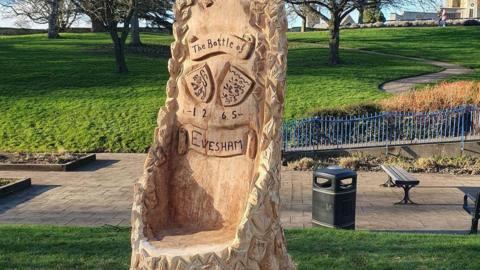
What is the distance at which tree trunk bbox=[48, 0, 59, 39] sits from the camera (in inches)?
1219

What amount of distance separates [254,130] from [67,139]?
13.9m

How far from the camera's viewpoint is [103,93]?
21.2m

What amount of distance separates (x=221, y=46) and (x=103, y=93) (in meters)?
17.6

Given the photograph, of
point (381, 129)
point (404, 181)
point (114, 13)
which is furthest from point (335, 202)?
point (114, 13)

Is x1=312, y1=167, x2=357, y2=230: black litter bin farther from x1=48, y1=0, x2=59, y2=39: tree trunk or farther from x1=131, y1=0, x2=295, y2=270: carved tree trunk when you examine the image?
x1=48, y1=0, x2=59, y2=39: tree trunk

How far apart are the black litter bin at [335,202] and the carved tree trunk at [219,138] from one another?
13.3 feet

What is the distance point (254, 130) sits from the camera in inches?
170

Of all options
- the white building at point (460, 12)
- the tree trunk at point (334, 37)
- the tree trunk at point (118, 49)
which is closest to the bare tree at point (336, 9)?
the tree trunk at point (334, 37)

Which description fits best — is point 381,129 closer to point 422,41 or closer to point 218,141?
point 218,141

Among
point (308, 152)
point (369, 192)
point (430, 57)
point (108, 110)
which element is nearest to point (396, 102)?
point (308, 152)

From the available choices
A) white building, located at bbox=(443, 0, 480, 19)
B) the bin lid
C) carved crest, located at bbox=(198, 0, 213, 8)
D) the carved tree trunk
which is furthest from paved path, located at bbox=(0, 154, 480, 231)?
white building, located at bbox=(443, 0, 480, 19)

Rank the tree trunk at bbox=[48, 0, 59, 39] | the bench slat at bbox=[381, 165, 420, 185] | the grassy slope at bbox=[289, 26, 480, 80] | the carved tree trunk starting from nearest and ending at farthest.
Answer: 1. the carved tree trunk
2. the bench slat at bbox=[381, 165, 420, 185]
3. the tree trunk at bbox=[48, 0, 59, 39]
4. the grassy slope at bbox=[289, 26, 480, 80]

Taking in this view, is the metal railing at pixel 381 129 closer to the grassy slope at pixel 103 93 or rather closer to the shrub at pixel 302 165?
the shrub at pixel 302 165

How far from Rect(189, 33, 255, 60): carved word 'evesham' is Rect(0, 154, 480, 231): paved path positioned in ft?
15.3
